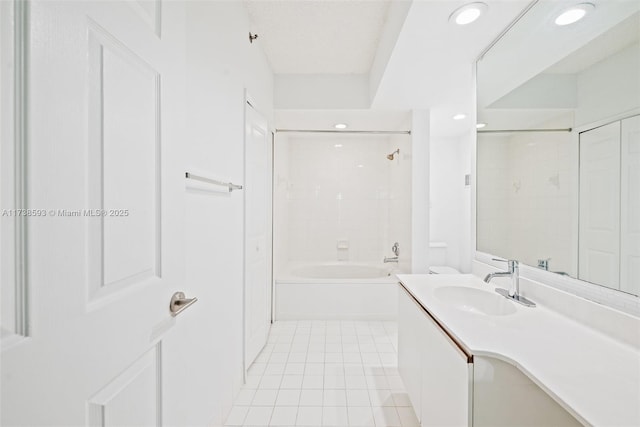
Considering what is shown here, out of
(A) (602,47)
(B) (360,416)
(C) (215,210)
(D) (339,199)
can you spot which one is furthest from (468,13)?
(D) (339,199)

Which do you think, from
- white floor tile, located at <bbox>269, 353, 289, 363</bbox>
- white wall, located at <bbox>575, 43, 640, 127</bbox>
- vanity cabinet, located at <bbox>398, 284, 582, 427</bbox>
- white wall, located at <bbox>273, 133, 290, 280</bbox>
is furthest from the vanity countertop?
white wall, located at <bbox>273, 133, 290, 280</bbox>

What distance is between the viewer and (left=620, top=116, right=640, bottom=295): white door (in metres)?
0.95

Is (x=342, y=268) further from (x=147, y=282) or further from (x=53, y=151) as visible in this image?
(x=53, y=151)

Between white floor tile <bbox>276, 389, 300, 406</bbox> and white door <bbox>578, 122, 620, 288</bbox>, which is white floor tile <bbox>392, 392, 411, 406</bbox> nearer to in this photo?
white floor tile <bbox>276, 389, 300, 406</bbox>

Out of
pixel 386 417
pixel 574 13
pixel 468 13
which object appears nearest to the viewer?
pixel 574 13

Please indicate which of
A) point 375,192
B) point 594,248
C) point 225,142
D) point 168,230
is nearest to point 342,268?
point 375,192

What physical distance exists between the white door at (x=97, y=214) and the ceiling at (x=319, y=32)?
1.36 meters

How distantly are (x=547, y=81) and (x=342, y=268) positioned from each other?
3.06 m

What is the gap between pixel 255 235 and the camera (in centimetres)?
230

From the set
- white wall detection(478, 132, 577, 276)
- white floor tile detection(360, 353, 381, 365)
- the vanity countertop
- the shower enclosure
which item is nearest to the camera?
the vanity countertop

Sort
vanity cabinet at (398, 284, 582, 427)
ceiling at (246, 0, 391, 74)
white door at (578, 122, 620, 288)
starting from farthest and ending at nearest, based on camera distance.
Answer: ceiling at (246, 0, 391, 74), white door at (578, 122, 620, 288), vanity cabinet at (398, 284, 582, 427)

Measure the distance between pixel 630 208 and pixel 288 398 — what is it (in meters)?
1.91

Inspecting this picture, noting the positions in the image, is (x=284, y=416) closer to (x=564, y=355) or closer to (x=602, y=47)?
(x=564, y=355)

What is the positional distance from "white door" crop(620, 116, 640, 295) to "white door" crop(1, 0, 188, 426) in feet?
4.82
